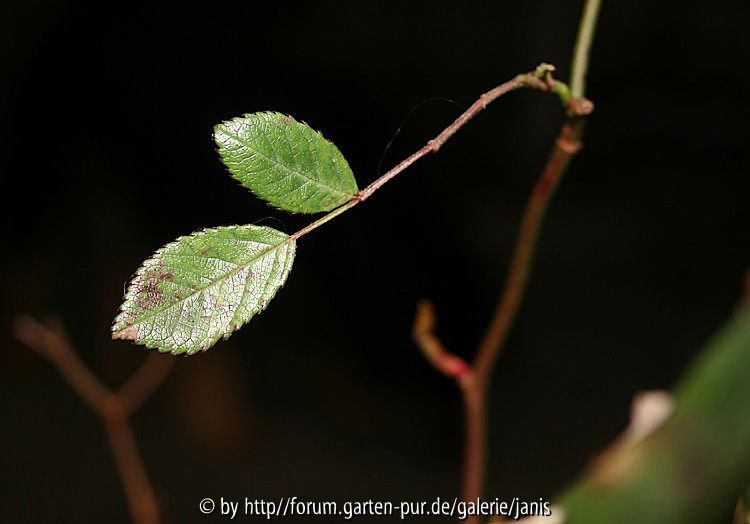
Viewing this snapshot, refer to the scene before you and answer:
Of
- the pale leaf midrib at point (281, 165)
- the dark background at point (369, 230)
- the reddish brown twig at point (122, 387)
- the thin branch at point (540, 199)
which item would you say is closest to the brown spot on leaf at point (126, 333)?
the pale leaf midrib at point (281, 165)

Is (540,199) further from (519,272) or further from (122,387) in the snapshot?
(122,387)

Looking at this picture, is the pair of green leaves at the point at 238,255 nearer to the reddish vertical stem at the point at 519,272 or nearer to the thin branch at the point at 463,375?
the reddish vertical stem at the point at 519,272

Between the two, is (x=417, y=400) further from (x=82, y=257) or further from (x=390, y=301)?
(x=82, y=257)

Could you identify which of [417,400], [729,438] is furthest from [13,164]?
[729,438]

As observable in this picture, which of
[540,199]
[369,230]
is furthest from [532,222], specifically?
[369,230]

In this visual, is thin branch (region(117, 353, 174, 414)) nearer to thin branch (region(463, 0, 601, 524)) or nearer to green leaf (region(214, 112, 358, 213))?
thin branch (region(463, 0, 601, 524))

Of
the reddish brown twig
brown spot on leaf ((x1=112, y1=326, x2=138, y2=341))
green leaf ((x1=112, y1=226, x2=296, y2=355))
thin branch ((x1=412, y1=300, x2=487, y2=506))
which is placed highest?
the reddish brown twig

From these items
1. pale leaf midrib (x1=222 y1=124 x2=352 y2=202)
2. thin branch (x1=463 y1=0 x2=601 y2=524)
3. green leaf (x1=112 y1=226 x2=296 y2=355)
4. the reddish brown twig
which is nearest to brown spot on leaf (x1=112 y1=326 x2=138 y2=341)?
green leaf (x1=112 y1=226 x2=296 y2=355)
